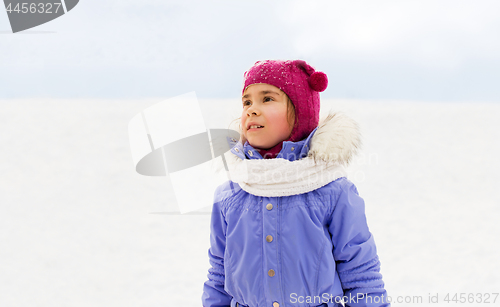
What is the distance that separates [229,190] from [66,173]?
225 centimetres

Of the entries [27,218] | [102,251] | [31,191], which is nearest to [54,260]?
[102,251]

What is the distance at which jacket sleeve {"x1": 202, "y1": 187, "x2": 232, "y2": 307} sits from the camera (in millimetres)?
785

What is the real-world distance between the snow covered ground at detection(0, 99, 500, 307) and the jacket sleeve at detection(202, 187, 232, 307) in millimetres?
283

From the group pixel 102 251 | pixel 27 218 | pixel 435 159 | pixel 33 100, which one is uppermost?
pixel 33 100

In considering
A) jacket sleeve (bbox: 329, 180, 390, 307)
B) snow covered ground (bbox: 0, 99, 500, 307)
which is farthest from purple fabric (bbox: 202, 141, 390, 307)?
snow covered ground (bbox: 0, 99, 500, 307)

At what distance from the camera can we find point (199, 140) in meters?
1.07

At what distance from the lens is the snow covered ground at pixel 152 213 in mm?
1545

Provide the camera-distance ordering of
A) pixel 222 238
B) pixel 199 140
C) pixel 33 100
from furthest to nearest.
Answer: pixel 33 100, pixel 199 140, pixel 222 238

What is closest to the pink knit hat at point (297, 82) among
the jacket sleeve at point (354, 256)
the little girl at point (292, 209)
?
the little girl at point (292, 209)

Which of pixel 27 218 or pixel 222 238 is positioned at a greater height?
pixel 222 238

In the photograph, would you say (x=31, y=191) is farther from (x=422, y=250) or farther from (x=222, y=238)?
(x=422, y=250)

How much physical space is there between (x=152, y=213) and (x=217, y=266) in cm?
157

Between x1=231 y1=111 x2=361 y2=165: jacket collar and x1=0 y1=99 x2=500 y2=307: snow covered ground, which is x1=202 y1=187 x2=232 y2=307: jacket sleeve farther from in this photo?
x1=0 y1=99 x2=500 y2=307: snow covered ground

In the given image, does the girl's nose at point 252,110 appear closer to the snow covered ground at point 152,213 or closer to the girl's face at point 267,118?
the girl's face at point 267,118
